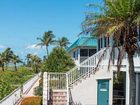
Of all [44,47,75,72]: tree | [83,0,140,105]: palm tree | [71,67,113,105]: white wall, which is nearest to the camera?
[83,0,140,105]: palm tree

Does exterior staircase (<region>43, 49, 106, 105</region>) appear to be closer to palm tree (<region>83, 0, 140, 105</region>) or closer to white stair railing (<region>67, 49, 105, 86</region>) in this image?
white stair railing (<region>67, 49, 105, 86</region>)

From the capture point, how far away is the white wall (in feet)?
92.2

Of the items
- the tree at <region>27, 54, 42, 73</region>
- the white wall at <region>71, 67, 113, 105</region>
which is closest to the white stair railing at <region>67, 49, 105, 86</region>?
the white wall at <region>71, 67, 113, 105</region>

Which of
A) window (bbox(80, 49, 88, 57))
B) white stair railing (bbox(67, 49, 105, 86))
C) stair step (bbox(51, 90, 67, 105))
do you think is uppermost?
window (bbox(80, 49, 88, 57))

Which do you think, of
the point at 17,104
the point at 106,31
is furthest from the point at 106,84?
the point at 106,31

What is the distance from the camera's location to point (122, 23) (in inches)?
691

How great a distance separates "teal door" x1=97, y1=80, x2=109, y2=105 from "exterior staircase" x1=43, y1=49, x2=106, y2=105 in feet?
3.08

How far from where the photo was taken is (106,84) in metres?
28.3

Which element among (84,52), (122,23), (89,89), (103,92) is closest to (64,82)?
(89,89)

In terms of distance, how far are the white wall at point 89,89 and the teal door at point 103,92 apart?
0.84 feet

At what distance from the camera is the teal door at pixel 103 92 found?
2814 centimetres

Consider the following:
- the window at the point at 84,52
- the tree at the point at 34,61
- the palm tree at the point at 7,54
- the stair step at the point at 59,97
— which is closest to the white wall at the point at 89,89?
the stair step at the point at 59,97

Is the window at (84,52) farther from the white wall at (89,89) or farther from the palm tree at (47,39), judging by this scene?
the palm tree at (47,39)

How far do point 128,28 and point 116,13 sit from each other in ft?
2.55
